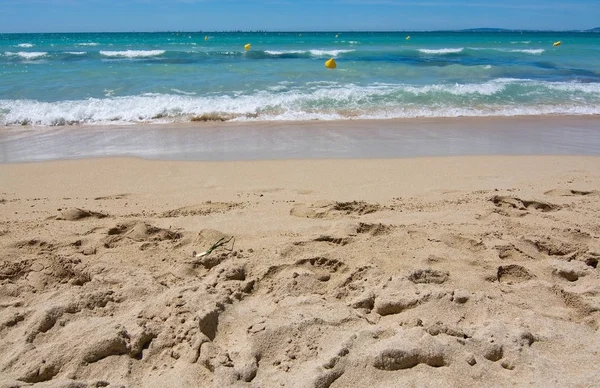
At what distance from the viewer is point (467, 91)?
11.5 metres

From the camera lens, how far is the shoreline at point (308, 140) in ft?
20.6

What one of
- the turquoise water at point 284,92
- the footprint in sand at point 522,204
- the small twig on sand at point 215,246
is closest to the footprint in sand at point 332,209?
the small twig on sand at point 215,246

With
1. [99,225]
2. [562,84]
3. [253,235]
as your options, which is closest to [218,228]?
[253,235]

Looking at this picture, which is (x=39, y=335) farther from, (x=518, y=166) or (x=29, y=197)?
(x=518, y=166)

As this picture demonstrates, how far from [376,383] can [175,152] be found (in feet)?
16.1

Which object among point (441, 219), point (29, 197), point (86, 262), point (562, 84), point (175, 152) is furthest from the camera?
point (562, 84)

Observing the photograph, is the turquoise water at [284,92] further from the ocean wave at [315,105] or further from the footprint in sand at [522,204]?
the footprint in sand at [522,204]

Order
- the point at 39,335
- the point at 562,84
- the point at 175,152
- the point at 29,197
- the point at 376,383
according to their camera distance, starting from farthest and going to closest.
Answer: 1. the point at 562,84
2. the point at 175,152
3. the point at 29,197
4. the point at 39,335
5. the point at 376,383

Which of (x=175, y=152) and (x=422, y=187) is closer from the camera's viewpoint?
(x=422, y=187)

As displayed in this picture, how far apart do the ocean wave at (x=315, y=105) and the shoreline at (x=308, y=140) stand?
64cm

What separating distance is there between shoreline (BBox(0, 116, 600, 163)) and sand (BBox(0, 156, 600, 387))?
→ 5.22 ft

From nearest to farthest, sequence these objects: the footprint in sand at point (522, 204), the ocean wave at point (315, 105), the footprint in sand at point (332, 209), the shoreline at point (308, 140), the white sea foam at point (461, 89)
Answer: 1. the footprint in sand at point (332, 209)
2. the footprint in sand at point (522, 204)
3. the shoreline at point (308, 140)
4. the ocean wave at point (315, 105)
5. the white sea foam at point (461, 89)

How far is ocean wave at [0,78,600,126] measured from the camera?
900 cm

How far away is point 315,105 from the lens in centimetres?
1001
